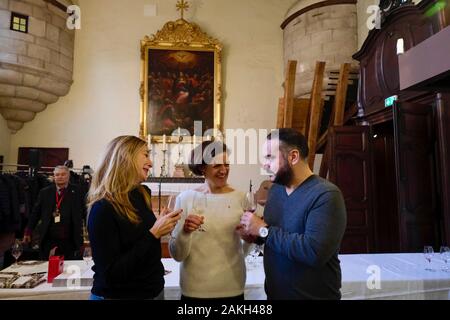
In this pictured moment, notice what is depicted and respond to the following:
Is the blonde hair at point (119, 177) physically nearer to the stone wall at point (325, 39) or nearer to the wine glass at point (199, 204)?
the wine glass at point (199, 204)

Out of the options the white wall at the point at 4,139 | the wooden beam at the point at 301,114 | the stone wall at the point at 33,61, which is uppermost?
the stone wall at the point at 33,61

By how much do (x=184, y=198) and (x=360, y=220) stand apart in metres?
4.44

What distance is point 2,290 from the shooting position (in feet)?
6.29

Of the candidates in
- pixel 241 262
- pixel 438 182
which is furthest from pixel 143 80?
pixel 241 262

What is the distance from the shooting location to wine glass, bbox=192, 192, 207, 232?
1.62 metres

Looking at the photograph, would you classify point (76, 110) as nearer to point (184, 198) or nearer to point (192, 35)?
point (192, 35)

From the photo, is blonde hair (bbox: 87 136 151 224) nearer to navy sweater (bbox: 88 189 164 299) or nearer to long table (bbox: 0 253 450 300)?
navy sweater (bbox: 88 189 164 299)

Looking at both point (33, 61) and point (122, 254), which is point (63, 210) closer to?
point (122, 254)

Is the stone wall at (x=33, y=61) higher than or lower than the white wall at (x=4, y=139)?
higher

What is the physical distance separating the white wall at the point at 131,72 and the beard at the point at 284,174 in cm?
674

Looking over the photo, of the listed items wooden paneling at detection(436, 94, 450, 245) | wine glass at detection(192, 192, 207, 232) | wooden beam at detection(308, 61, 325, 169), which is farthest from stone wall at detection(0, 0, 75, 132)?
wooden paneling at detection(436, 94, 450, 245)

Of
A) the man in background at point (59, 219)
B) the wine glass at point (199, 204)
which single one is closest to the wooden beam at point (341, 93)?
the man in background at point (59, 219)

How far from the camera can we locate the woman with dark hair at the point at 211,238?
1.62 meters

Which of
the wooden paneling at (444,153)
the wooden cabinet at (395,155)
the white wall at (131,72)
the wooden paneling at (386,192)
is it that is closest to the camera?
the wooden paneling at (444,153)
